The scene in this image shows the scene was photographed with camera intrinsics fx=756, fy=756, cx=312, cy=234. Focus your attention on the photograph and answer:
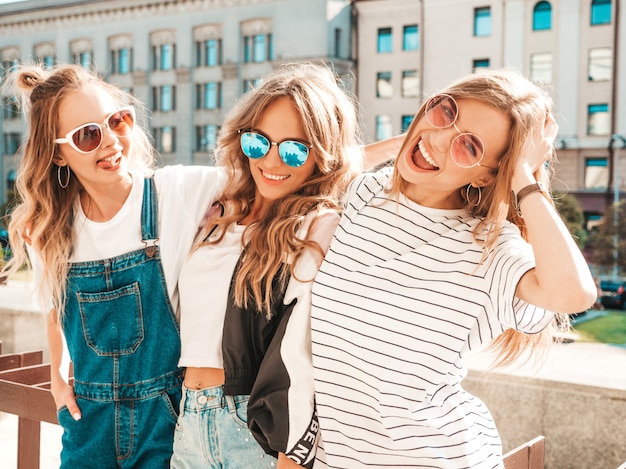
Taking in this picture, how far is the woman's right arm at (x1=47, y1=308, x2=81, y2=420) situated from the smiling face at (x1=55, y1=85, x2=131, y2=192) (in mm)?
435

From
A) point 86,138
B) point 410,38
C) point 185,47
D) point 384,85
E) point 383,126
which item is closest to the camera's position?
point 86,138

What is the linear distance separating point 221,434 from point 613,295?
19.3 metres

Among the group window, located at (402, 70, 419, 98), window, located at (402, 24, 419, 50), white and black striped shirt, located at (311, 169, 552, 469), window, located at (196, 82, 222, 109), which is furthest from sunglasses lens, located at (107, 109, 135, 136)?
window, located at (196, 82, 222, 109)

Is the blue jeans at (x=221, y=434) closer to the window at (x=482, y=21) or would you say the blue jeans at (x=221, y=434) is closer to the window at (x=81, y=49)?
the window at (x=482, y=21)

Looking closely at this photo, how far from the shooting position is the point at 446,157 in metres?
1.67

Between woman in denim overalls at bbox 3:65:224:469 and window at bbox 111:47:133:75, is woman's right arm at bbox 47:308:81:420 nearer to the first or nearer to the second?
woman in denim overalls at bbox 3:65:224:469

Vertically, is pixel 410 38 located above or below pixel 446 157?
above

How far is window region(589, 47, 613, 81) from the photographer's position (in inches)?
1158

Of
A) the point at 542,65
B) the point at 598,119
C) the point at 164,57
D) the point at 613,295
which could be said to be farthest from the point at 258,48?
the point at 613,295

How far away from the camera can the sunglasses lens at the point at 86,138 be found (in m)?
2.00

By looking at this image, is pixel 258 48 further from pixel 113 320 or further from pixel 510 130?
pixel 510 130

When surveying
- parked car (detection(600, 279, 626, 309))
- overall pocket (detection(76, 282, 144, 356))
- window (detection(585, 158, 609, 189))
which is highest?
window (detection(585, 158, 609, 189))

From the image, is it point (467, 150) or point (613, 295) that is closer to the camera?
point (467, 150)

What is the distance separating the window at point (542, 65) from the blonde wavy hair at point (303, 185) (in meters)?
30.4
